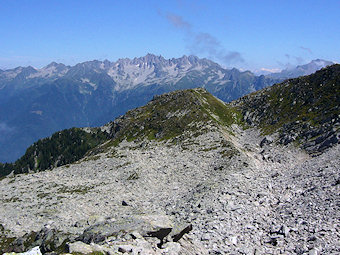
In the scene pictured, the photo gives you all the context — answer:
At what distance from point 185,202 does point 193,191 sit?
16.4ft

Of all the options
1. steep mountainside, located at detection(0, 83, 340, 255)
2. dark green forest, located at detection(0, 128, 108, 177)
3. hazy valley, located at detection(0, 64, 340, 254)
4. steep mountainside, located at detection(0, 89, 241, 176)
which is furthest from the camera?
dark green forest, located at detection(0, 128, 108, 177)

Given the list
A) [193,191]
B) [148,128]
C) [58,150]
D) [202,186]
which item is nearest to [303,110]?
[148,128]

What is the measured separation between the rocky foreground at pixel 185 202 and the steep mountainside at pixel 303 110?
4414mm

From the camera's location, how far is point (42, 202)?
169ft

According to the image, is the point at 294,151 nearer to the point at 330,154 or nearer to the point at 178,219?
the point at 330,154

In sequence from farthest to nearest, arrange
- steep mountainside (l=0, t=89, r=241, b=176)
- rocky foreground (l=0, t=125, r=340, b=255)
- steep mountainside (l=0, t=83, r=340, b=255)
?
steep mountainside (l=0, t=89, r=241, b=176) < steep mountainside (l=0, t=83, r=340, b=255) < rocky foreground (l=0, t=125, r=340, b=255)

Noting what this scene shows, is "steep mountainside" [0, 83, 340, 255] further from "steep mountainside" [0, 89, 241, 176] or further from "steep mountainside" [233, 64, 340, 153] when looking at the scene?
"steep mountainside" [0, 89, 241, 176]

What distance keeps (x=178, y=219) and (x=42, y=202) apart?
33.3 m

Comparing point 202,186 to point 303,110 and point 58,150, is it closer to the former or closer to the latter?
point 303,110

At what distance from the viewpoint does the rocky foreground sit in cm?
2109

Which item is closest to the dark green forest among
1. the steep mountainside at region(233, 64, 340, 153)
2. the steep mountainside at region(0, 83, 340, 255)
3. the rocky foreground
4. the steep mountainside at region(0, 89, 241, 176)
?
the steep mountainside at region(0, 89, 241, 176)

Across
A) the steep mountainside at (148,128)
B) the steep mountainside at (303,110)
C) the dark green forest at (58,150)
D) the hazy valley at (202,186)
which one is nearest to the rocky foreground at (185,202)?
the hazy valley at (202,186)

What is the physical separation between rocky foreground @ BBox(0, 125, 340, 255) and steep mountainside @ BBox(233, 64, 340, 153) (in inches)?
174

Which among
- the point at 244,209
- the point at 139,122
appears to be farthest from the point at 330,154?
the point at 139,122
